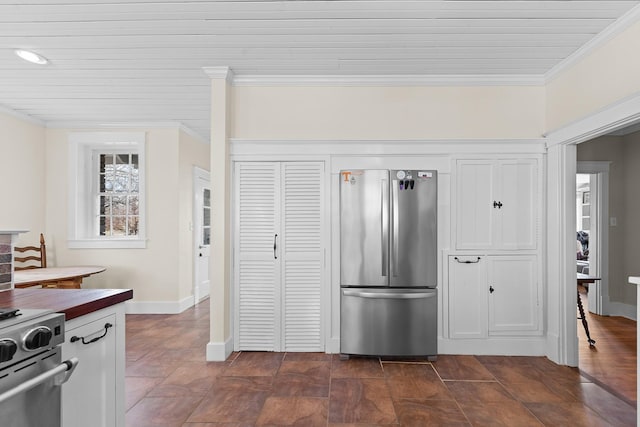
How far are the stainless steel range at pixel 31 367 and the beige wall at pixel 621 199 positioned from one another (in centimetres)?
605

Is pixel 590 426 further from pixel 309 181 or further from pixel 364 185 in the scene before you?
pixel 309 181

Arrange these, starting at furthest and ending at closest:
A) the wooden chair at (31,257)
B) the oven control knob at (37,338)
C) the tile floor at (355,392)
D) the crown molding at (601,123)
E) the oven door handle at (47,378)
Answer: the wooden chair at (31,257), the crown molding at (601,123), the tile floor at (355,392), the oven control knob at (37,338), the oven door handle at (47,378)

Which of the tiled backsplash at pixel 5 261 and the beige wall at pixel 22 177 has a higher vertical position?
the beige wall at pixel 22 177

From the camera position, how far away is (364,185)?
330cm

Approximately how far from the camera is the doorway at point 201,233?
5.46m

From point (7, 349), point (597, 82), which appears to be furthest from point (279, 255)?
point (597, 82)

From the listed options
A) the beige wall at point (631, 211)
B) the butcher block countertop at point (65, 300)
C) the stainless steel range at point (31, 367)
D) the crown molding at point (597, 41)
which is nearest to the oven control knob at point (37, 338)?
the stainless steel range at point (31, 367)

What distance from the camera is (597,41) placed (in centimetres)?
270

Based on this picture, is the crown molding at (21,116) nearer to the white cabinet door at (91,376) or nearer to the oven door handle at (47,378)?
the white cabinet door at (91,376)

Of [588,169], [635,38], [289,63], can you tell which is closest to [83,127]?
[289,63]

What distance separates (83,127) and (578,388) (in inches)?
241

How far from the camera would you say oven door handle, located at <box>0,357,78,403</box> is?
1.06 meters

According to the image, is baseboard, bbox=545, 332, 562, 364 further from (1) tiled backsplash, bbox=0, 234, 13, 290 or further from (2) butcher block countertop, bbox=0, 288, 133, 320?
(1) tiled backsplash, bbox=0, 234, 13, 290

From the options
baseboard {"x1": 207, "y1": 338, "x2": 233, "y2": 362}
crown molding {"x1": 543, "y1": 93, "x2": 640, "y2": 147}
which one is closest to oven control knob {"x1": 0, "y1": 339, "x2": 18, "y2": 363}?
baseboard {"x1": 207, "y1": 338, "x2": 233, "y2": 362}
